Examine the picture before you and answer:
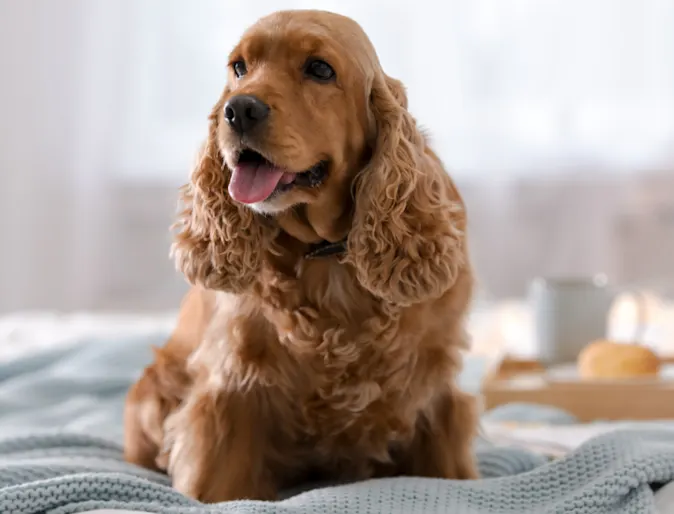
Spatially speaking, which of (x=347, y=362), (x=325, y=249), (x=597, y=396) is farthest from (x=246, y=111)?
(x=597, y=396)

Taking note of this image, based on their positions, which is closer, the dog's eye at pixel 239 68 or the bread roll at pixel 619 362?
the dog's eye at pixel 239 68

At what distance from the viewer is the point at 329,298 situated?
1.43 meters

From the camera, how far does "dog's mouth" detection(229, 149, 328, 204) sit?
51.0 inches

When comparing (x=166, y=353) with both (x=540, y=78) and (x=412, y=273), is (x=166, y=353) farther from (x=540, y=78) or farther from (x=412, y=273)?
(x=540, y=78)

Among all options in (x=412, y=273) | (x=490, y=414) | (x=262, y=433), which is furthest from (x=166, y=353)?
(x=490, y=414)

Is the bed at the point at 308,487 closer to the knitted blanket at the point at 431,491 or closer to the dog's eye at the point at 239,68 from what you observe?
the knitted blanket at the point at 431,491

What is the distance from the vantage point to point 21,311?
177 inches

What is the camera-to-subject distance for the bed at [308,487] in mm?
1131

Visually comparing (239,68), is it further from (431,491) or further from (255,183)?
(431,491)

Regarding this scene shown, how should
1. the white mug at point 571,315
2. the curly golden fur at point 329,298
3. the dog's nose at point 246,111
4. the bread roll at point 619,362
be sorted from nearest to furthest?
the dog's nose at point 246,111
the curly golden fur at point 329,298
the bread roll at point 619,362
the white mug at point 571,315

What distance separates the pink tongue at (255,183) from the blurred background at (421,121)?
9.09 ft

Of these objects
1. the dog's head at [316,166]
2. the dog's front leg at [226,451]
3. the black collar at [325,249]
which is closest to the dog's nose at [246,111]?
the dog's head at [316,166]

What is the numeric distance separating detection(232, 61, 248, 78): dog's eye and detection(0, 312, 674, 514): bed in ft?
2.01

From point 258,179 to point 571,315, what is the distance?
1239 millimetres
